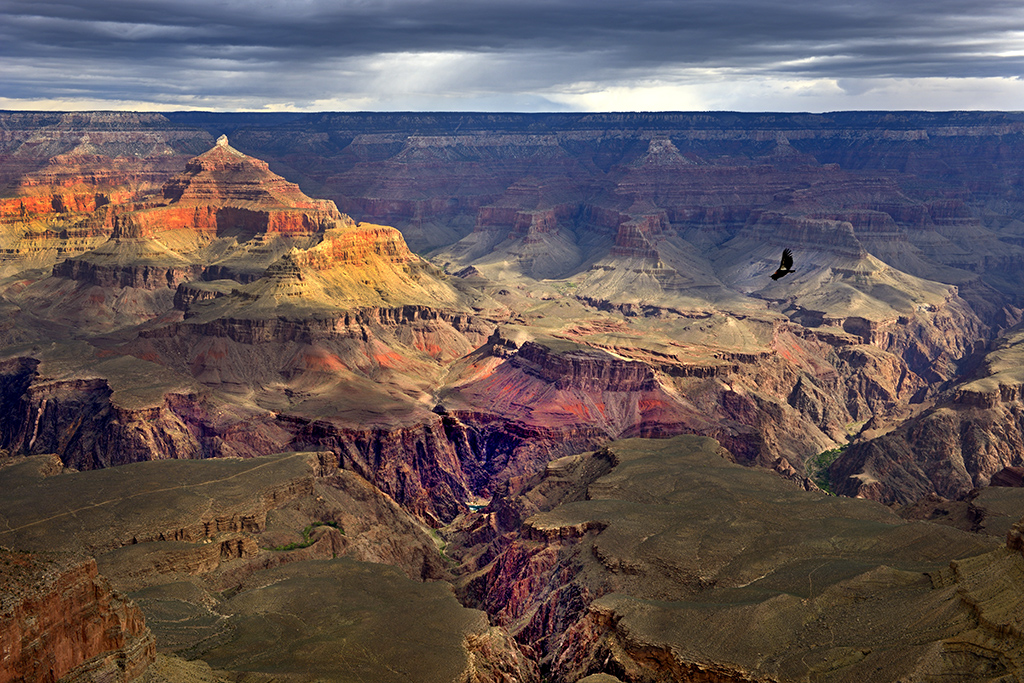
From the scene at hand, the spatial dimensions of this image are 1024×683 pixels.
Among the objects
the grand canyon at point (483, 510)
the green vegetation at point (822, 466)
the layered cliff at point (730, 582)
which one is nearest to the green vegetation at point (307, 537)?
the grand canyon at point (483, 510)

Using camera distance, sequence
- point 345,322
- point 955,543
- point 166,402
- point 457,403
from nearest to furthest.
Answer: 1. point 955,543
2. point 166,402
3. point 457,403
4. point 345,322

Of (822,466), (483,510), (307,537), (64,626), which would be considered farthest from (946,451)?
(64,626)

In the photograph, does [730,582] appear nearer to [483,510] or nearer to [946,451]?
[483,510]

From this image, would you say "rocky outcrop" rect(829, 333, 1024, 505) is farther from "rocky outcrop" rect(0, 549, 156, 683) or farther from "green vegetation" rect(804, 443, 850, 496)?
"rocky outcrop" rect(0, 549, 156, 683)

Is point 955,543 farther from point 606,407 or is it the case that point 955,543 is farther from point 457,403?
point 457,403

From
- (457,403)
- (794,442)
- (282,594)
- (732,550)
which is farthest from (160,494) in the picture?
(794,442)

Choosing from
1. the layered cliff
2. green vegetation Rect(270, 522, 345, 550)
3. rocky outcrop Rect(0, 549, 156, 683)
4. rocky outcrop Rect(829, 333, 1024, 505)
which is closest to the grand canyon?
rocky outcrop Rect(0, 549, 156, 683)
